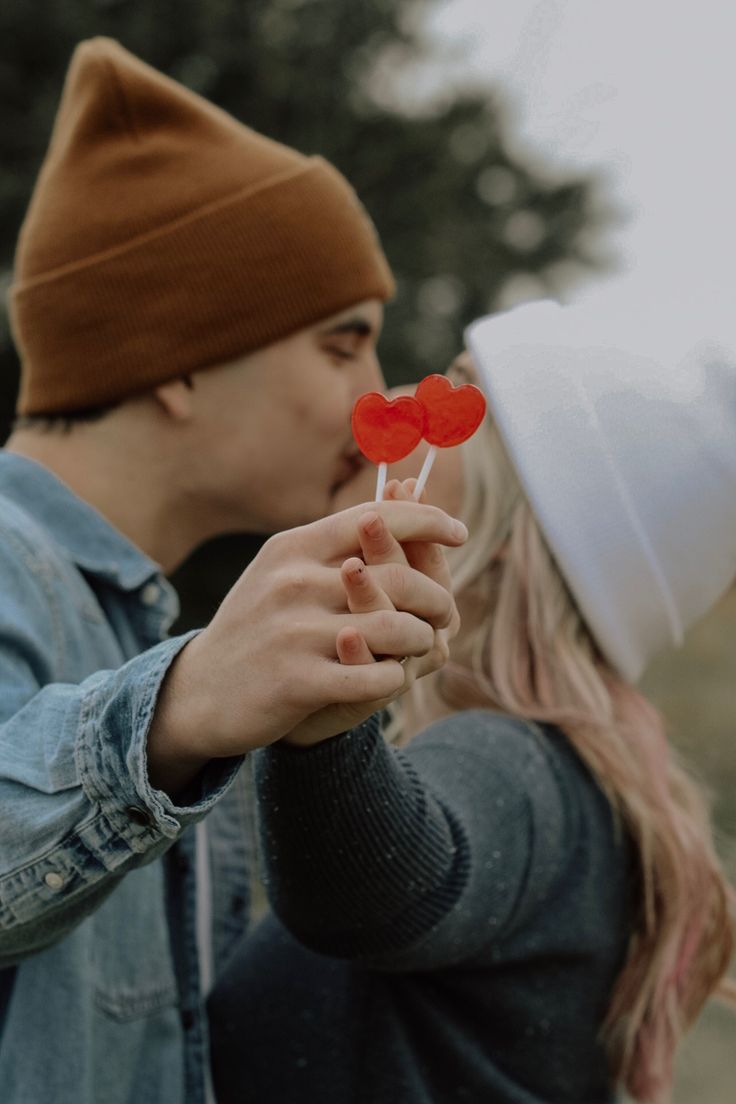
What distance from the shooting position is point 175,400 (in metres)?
2.23

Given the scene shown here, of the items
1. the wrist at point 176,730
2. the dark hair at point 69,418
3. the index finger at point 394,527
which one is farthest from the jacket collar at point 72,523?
the index finger at point 394,527

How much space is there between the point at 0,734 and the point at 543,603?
104cm

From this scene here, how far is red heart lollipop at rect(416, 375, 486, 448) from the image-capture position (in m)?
1.20

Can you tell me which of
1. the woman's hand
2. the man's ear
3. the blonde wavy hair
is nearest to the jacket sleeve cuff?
the woman's hand

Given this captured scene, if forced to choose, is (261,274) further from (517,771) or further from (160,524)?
(517,771)

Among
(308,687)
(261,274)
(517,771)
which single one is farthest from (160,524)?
(308,687)

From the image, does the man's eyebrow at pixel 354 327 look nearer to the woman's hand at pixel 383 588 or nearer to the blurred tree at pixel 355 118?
the woman's hand at pixel 383 588

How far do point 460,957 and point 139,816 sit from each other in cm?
63

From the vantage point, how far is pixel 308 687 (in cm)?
104

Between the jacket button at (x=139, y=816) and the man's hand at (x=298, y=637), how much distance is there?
6 centimetres

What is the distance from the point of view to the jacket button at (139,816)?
1121 mm

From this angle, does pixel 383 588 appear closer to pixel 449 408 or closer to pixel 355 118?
pixel 449 408

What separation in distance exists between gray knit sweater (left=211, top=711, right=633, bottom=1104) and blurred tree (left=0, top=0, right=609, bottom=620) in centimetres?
435

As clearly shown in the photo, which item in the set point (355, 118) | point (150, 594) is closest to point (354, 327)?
point (150, 594)
